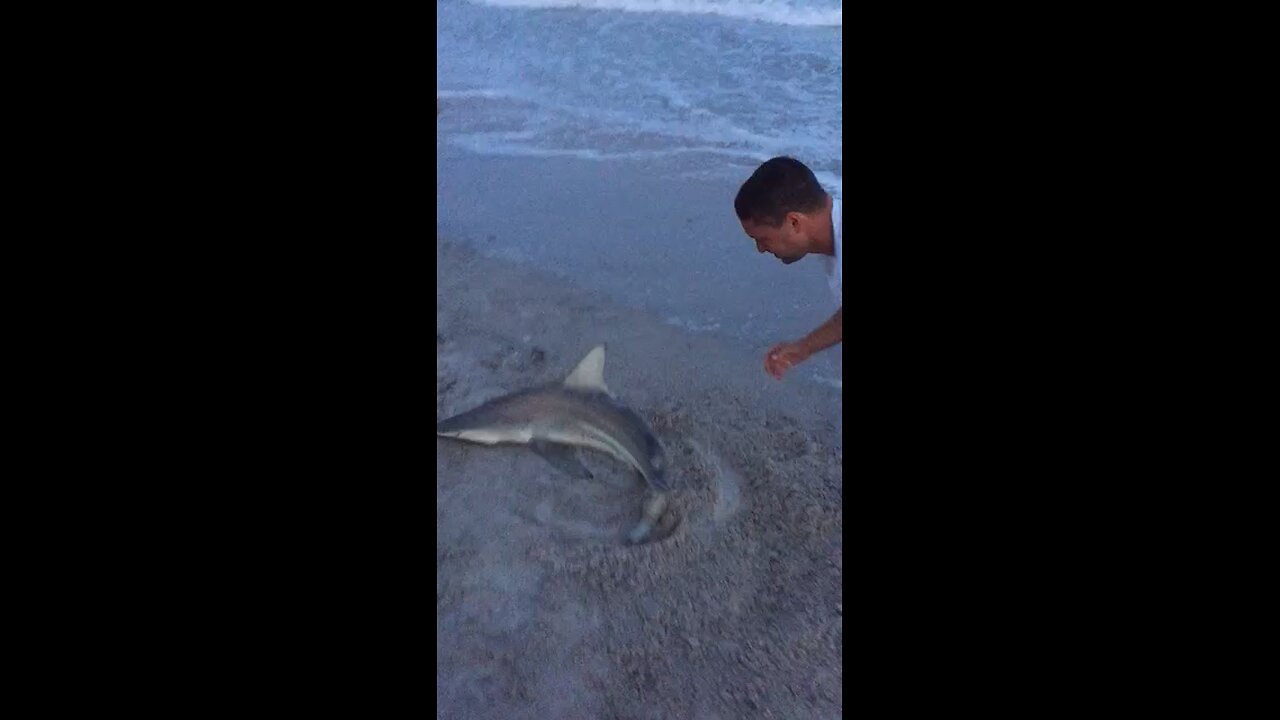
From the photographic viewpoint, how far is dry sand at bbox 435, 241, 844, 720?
6.84 feet

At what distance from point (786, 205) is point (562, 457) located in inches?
45.4

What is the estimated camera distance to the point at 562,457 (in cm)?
304

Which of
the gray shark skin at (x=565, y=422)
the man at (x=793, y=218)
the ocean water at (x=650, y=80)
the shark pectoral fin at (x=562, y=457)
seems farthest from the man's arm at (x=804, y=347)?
the ocean water at (x=650, y=80)

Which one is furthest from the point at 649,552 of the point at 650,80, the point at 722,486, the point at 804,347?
the point at 650,80

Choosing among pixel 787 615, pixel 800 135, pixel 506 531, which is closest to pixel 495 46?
pixel 800 135

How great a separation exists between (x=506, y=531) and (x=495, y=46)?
611cm

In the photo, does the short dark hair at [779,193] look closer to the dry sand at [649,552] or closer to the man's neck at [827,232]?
the man's neck at [827,232]

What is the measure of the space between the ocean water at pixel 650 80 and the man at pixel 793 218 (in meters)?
2.36

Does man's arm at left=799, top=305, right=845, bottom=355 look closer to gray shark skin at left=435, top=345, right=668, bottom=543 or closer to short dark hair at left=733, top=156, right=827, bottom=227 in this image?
short dark hair at left=733, top=156, right=827, bottom=227

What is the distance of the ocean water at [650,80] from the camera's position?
589 cm
